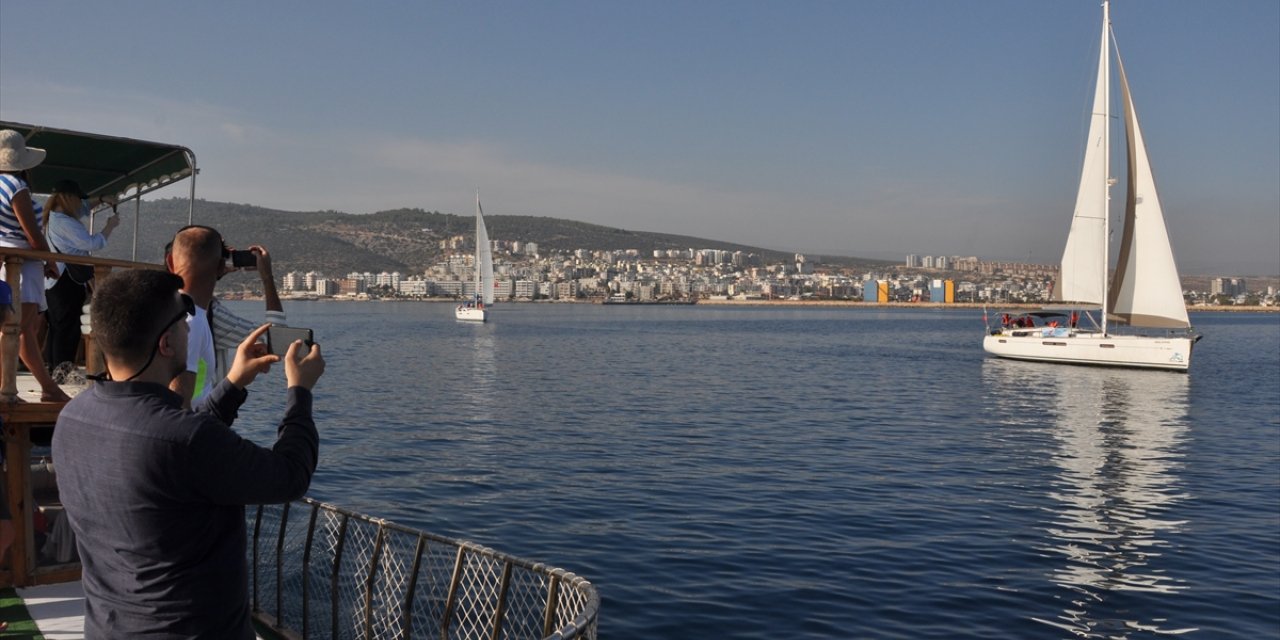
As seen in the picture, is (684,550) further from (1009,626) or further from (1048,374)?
(1048,374)

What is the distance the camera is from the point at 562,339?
82188 mm

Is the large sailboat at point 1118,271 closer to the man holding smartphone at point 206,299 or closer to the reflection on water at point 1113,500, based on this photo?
the reflection on water at point 1113,500

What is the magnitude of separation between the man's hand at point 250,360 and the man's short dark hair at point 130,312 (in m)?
0.44

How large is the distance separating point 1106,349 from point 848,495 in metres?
34.7

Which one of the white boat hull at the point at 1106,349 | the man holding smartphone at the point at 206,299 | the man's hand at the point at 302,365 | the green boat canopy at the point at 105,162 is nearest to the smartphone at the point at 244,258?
the man holding smartphone at the point at 206,299

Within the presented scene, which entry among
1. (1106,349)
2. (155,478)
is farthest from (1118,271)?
(155,478)

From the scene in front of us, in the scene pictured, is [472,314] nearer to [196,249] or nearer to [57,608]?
[57,608]

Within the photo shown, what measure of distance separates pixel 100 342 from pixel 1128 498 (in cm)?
1865

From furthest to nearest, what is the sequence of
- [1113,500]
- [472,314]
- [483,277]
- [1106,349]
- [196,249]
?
[483,277] → [472,314] → [1106,349] → [1113,500] → [196,249]

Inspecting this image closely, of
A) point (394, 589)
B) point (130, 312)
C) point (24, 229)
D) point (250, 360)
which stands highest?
point (24, 229)

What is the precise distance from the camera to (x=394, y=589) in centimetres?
972

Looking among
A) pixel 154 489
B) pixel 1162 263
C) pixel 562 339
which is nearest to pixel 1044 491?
pixel 154 489

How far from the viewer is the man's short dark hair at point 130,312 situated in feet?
8.71

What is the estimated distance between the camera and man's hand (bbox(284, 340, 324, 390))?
2951mm
